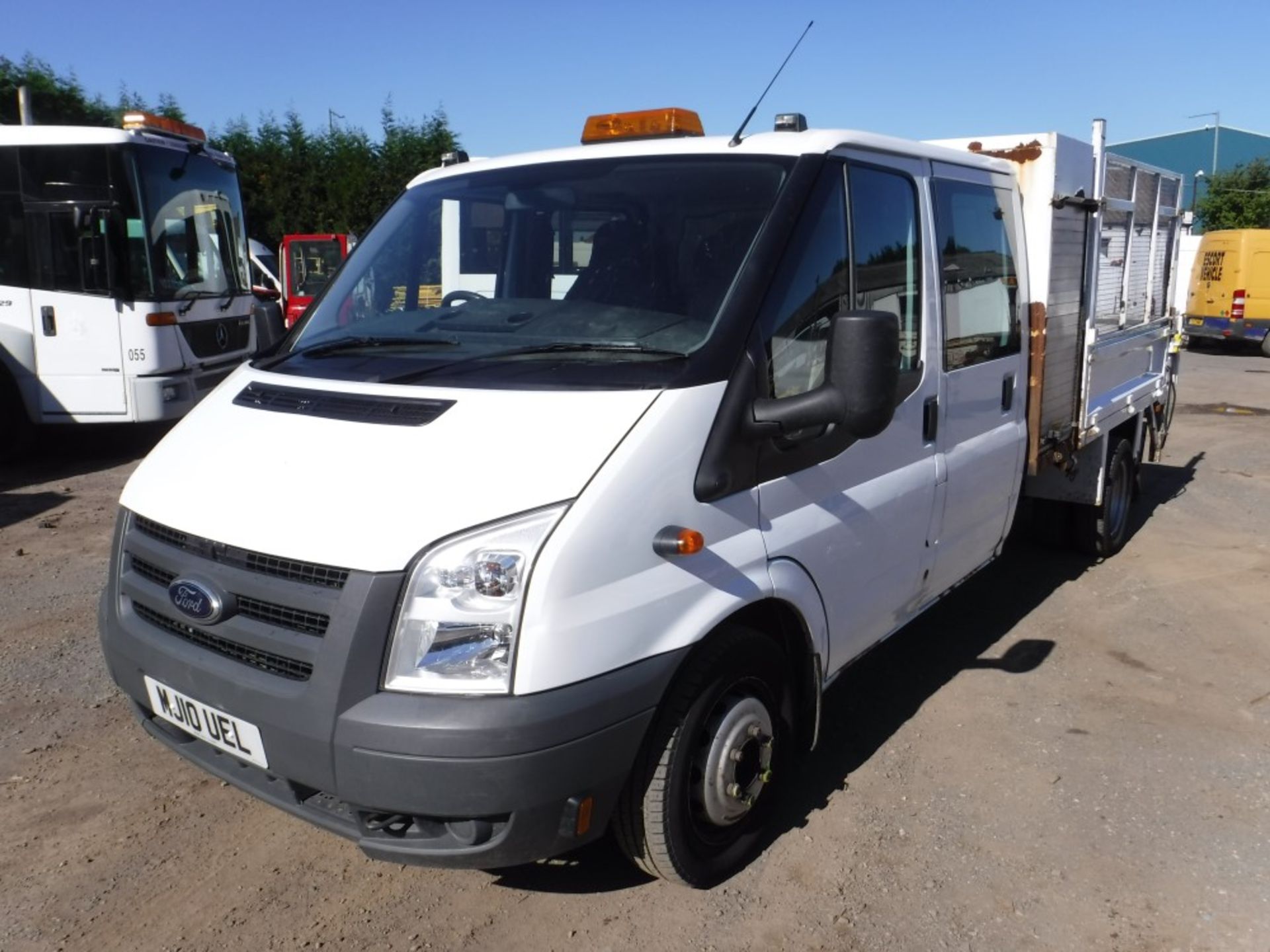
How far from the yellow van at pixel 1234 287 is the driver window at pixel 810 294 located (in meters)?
20.1

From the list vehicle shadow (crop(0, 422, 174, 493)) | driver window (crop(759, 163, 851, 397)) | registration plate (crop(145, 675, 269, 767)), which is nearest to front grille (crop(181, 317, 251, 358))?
vehicle shadow (crop(0, 422, 174, 493))

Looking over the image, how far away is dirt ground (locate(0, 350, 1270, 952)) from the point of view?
9.96 ft

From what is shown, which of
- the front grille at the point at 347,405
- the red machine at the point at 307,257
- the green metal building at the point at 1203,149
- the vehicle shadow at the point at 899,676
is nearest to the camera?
the front grille at the point at 347,405

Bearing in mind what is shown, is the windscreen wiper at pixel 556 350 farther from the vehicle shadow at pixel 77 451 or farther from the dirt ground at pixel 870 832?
the vehicle shadow at pixel 77 451

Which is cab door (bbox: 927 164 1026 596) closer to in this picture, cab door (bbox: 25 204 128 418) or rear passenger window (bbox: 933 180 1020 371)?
rear passenger window (bbox: 933 180 1020 371)

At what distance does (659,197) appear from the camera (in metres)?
3.43

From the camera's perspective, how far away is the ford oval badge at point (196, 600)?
2746 mm

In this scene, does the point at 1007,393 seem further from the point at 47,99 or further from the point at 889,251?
the point at 47,99

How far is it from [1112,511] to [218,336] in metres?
A: 8.11

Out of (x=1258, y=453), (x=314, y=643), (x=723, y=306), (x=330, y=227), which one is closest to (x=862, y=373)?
(x=723, y=306)

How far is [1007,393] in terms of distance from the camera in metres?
4.66

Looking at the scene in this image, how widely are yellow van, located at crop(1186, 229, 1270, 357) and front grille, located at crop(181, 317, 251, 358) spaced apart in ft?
60.0

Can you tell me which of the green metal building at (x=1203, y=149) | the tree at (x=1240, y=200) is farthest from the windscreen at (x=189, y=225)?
the green metal building at (x=1203, y=149)

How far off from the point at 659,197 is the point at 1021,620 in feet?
A: 11.3
